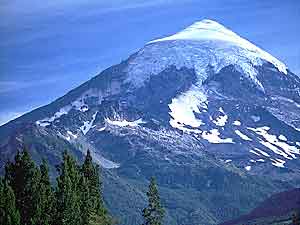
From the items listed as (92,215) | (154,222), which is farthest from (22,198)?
Answer: (154,222)

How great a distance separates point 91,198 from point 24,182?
22290 mm

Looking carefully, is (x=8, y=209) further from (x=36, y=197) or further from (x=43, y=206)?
(x=36, y=197)

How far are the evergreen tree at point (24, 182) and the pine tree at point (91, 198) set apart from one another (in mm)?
13800

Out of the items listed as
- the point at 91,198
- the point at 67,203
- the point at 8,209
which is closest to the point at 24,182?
the point at 67,203

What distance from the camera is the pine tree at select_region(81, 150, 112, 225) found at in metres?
115

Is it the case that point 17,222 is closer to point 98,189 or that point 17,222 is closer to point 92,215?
point 92,215

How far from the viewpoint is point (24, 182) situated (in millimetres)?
101250

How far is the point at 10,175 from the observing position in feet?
337

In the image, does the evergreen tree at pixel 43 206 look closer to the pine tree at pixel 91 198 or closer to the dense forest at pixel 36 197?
the dense forest at pixel 36 197

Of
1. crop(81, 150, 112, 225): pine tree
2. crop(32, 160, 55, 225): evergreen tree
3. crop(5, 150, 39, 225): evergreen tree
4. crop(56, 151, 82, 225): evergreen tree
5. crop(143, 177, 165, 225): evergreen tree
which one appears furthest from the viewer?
crop(143, 177, 165, 225): evergreen tree

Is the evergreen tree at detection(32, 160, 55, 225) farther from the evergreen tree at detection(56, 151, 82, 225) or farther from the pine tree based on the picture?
the pine tree

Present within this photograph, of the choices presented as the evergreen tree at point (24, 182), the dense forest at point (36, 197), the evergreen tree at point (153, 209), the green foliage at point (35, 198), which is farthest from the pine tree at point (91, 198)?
the evergreen tree at point (24, 182)

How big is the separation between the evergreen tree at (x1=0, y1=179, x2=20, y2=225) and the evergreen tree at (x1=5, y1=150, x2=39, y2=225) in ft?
22.9

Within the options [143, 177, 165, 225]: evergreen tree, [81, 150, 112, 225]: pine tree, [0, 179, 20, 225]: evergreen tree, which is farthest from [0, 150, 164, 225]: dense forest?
[143, 177, 165, 225]: evergreen tree
